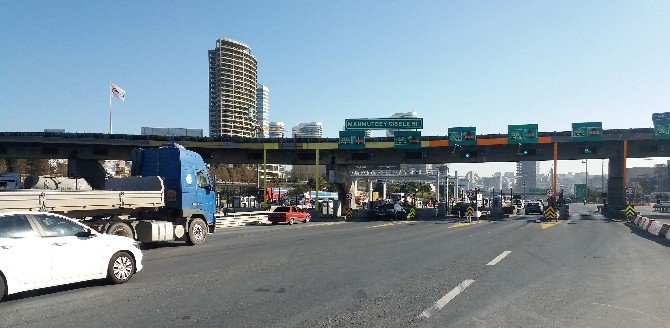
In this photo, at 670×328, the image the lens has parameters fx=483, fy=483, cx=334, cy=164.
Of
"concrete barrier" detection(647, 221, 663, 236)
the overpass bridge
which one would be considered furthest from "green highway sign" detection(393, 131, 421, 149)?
"concrete barrier" detection(647, 221, 663, 236)

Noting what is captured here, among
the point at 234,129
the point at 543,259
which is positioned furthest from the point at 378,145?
the point at 234,129

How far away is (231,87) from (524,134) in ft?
497

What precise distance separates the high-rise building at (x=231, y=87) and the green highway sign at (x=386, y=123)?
124 metres

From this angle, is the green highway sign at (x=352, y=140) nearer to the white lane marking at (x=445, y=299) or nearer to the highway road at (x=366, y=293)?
the highway road at (x=366, y=293)

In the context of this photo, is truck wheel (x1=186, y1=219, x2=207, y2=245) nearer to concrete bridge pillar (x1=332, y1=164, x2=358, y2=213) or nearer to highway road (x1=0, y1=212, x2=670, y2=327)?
highway road (x1=0, y1=212, x2=670, y2=327)

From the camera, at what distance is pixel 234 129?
166375 mm

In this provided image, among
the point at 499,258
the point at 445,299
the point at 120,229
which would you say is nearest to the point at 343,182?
the point at 120,229

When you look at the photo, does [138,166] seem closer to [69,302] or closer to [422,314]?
[69,302]

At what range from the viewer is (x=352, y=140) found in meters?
45.1

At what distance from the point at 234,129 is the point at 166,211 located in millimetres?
153580

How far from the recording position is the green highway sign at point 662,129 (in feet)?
131

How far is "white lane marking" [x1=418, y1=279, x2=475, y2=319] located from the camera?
6.93 m

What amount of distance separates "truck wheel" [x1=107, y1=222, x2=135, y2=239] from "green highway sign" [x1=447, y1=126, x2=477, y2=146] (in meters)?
34.5

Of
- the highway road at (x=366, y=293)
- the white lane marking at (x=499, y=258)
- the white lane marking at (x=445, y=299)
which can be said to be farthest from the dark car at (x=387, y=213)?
the white lane marking at (x=445, y=299)
